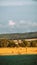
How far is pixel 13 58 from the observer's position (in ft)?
5.82

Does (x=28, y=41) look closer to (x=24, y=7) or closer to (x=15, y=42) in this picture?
(x=15, y=42)

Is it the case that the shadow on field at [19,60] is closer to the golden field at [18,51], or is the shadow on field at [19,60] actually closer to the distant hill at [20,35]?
the golden field at [18,51]

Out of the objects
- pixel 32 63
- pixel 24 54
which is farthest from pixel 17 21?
pixel 32 63

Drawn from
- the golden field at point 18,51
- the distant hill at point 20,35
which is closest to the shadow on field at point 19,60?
the golden field at point 18,51

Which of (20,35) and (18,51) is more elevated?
(20,35)

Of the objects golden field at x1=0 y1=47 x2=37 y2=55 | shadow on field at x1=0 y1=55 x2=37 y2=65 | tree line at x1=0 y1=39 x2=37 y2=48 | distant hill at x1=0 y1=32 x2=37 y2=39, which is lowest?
shadow on field at x1=0 y1=55 x2=37 y2=65

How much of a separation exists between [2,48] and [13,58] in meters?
0.15

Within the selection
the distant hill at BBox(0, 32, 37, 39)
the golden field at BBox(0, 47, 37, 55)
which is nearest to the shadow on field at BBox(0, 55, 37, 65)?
the golden field at BBox(0, 47, 37, 55)

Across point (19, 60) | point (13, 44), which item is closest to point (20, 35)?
point (13, 44)

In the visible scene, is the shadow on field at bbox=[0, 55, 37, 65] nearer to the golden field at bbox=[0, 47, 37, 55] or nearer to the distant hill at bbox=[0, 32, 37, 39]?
the golden field at bbox=[0, 47, 37, 55]

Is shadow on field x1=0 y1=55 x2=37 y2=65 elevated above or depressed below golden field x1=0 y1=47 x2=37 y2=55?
below

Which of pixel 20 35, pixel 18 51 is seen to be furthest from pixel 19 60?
pixel 20 35

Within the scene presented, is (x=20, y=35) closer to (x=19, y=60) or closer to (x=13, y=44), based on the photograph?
(x=13, y=44)

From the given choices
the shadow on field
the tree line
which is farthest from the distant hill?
the shadow on field
